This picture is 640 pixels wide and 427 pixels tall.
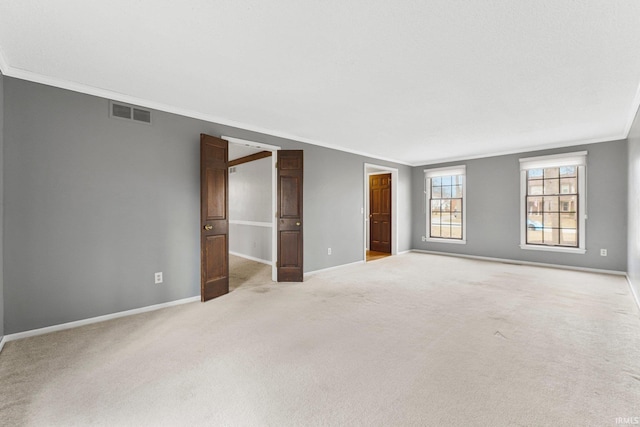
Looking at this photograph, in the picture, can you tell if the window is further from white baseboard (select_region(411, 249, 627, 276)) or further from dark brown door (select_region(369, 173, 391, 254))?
dark brown door (select_region(369, 173, 391, 254))

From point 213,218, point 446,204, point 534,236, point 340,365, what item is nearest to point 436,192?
point 446,204

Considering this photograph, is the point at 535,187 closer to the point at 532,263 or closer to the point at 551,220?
the point at 551,220

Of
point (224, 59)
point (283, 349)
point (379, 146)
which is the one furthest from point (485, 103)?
point (283, 349)

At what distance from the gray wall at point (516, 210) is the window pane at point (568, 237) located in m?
0.27

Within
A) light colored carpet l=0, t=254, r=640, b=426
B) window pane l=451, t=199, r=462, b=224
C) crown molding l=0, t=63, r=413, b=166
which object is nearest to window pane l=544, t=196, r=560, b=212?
window pane l=451, t=199, r=462, b=224

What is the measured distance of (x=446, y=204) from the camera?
7430 millimetres

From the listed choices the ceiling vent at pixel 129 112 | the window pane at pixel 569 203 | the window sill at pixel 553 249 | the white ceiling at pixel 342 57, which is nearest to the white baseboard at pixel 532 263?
the window sill at pixel 553 249

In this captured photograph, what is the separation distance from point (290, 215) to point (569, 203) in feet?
18.0

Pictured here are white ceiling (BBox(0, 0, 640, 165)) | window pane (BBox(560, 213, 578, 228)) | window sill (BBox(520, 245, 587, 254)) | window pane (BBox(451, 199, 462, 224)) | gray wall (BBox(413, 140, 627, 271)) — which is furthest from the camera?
window pane (BBox(451, 199, 462, 224))

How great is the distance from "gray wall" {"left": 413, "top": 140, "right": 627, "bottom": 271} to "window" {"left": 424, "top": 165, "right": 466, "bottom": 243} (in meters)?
0.15

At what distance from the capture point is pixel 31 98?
2711 millimetres

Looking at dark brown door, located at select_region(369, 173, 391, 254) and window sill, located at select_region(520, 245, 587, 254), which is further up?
dark brown door, located at select_region(369, 173, 391, 254)

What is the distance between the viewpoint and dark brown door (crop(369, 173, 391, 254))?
786cm

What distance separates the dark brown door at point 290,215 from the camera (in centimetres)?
472
